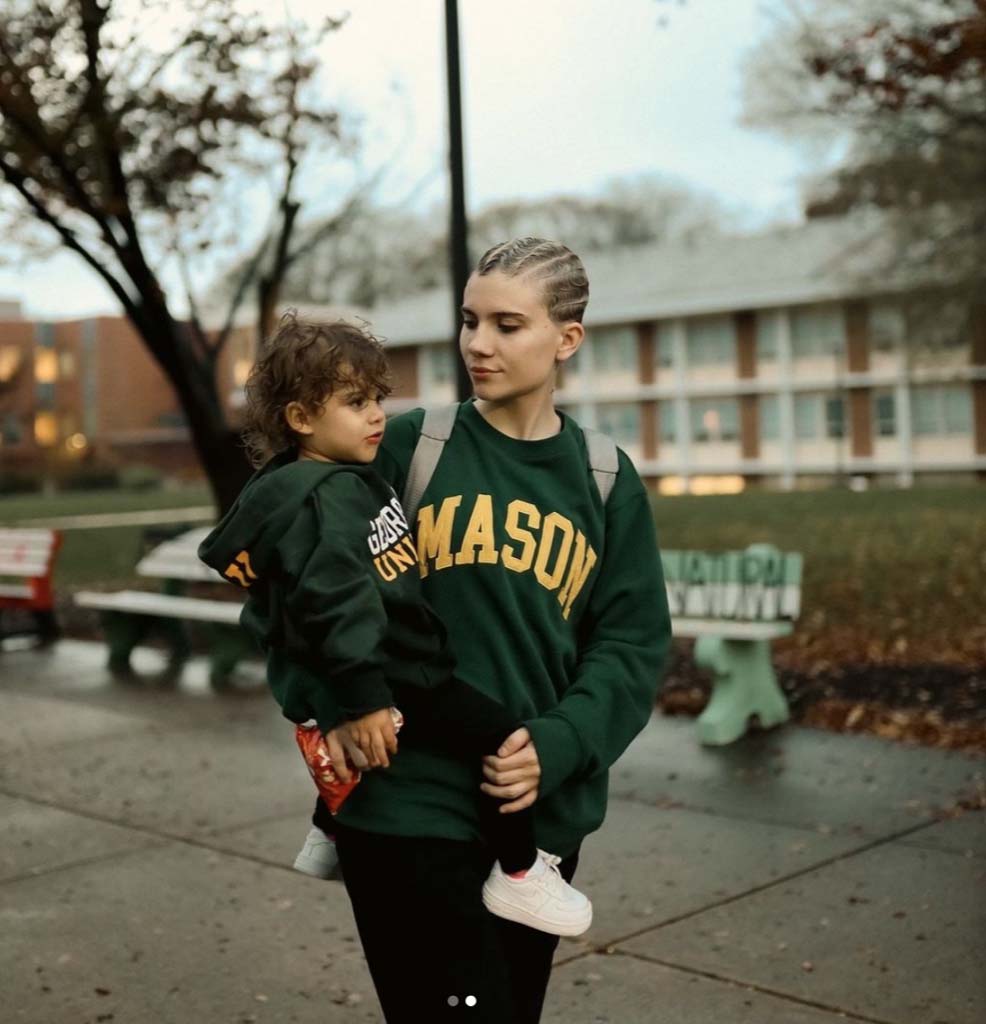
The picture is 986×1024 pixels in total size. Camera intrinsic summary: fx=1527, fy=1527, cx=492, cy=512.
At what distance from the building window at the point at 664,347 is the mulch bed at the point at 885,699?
1798 inches

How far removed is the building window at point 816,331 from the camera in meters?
50.5

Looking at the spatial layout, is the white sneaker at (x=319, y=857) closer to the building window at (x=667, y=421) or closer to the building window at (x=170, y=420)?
the building window at (x=667, y=421)

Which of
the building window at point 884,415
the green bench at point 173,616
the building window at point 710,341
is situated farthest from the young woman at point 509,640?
the building window at point 710,341

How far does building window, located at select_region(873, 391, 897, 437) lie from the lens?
4994 cm

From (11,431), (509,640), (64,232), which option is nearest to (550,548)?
(509,640)

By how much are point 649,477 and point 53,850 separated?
49.9 meters

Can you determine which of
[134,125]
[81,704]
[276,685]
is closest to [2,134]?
[134,125]

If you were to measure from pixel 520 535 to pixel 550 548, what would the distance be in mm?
58

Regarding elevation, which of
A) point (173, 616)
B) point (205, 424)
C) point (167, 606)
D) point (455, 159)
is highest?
point (455, 159)

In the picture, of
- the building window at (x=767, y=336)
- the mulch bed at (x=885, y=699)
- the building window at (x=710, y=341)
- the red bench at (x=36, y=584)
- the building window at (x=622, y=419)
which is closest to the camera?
the mulch bed at (x=885, y=699)

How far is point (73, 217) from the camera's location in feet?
46.0

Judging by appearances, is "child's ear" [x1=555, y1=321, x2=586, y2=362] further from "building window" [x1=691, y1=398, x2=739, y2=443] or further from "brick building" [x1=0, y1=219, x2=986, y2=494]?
"building window" [x1=691, y1=398, x2=739, y2=443]

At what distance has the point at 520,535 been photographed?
8.16ft

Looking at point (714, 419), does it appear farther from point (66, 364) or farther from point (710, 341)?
point (66, 364)
